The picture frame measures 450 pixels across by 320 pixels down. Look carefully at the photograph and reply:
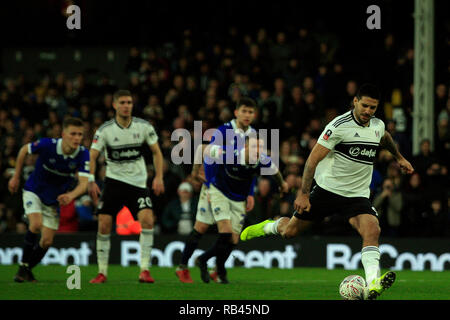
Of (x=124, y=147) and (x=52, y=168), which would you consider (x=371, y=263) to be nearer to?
(x=124, y=147)

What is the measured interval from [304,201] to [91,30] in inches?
717

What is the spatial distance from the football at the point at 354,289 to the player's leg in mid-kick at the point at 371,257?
0.24 ft

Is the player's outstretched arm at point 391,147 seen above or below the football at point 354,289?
above

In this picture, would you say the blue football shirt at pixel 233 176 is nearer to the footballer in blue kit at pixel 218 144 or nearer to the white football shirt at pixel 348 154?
the footballer in blue kit at pixel 218 144

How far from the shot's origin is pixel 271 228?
36.0 ft

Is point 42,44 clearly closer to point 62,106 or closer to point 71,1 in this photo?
point 71,1

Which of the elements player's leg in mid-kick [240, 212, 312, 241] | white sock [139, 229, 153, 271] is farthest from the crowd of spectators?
white sock [139, 229, 153, 271]

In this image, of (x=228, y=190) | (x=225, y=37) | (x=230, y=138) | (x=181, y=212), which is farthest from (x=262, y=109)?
(x=230, y=138)

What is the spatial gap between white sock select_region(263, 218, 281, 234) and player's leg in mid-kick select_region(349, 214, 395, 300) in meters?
1.29

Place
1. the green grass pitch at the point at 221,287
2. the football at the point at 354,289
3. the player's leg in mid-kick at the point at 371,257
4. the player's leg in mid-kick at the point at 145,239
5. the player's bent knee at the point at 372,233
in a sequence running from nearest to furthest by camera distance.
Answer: the player's leg in mid-kick at the point at 371,257, the football at the point at 354,289, the player's bent knee at the point at 372,233, the green grass pitch at the point at 221,287, the player's leg in mid-kick at the point at 145,239

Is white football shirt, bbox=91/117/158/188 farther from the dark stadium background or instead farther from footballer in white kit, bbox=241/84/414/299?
the dark stadium background

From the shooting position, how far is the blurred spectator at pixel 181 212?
676 inches

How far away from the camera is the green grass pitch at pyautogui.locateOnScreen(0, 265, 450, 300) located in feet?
31.7

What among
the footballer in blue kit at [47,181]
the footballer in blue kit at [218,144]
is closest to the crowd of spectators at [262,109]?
the footballer in blue kit at [218,144]
